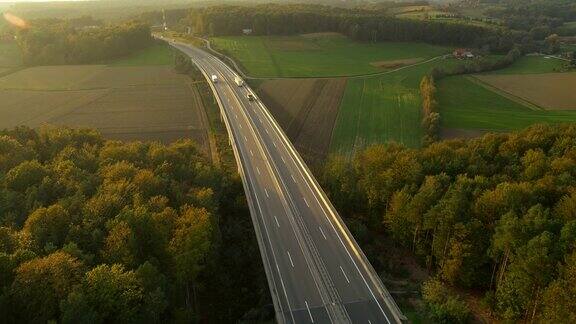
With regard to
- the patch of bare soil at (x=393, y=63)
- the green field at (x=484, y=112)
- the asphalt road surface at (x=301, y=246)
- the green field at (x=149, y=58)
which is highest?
the green field at (x=149, y=58)

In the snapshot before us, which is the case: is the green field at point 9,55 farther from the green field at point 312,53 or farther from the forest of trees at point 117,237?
the forest of trees at point 117,237

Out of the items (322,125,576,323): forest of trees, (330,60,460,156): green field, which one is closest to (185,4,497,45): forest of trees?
(330,60,460,156): green field

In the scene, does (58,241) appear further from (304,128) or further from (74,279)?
(304,128)

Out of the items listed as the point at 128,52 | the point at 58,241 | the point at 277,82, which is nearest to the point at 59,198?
the point at 58,241

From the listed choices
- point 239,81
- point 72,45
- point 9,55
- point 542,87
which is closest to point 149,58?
point 72,45

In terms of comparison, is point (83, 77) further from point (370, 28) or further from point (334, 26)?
point (370, 28)

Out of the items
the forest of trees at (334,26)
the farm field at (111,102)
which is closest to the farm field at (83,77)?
the farm field at (111,102)
